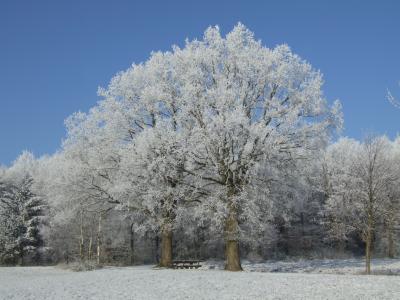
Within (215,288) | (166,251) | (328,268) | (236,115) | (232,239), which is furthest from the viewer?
(328,268)

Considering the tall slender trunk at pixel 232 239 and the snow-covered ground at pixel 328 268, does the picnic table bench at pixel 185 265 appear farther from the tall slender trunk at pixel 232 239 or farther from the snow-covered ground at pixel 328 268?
the tall slender trunk at pixel 232 239

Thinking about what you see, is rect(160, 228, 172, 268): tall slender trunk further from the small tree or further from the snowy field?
the small tree

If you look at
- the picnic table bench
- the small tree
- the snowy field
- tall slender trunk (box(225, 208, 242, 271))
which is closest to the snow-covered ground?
the small tree

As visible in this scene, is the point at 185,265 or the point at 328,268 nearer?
the point at 185,265

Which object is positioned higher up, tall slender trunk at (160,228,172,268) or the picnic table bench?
tall slender trunk at (160,228,172,268)

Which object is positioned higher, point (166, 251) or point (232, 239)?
point (232, 239)

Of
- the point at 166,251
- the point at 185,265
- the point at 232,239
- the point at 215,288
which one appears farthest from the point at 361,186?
the point at 215,288

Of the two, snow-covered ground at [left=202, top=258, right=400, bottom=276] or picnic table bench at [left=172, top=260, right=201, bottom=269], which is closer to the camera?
picnic table bench at [left=172, top=260, right=201, bottom=269]

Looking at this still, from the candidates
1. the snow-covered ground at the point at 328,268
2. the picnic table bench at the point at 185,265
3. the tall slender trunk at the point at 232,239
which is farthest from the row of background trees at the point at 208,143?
the snow-covered ground at the point at 328,268

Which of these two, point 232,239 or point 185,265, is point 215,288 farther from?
point 185,265

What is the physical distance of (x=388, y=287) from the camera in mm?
18547

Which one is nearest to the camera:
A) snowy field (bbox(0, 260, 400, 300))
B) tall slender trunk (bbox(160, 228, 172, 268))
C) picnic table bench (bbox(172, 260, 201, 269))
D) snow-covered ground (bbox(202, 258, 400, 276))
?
snowy field (bbox(0, 260, 400, 300))

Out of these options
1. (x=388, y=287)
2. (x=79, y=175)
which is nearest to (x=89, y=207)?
(x=79, y=175)

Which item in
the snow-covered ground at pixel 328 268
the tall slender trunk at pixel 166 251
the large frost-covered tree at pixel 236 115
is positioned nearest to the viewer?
the large frost-covered tree at pixel 236 115
